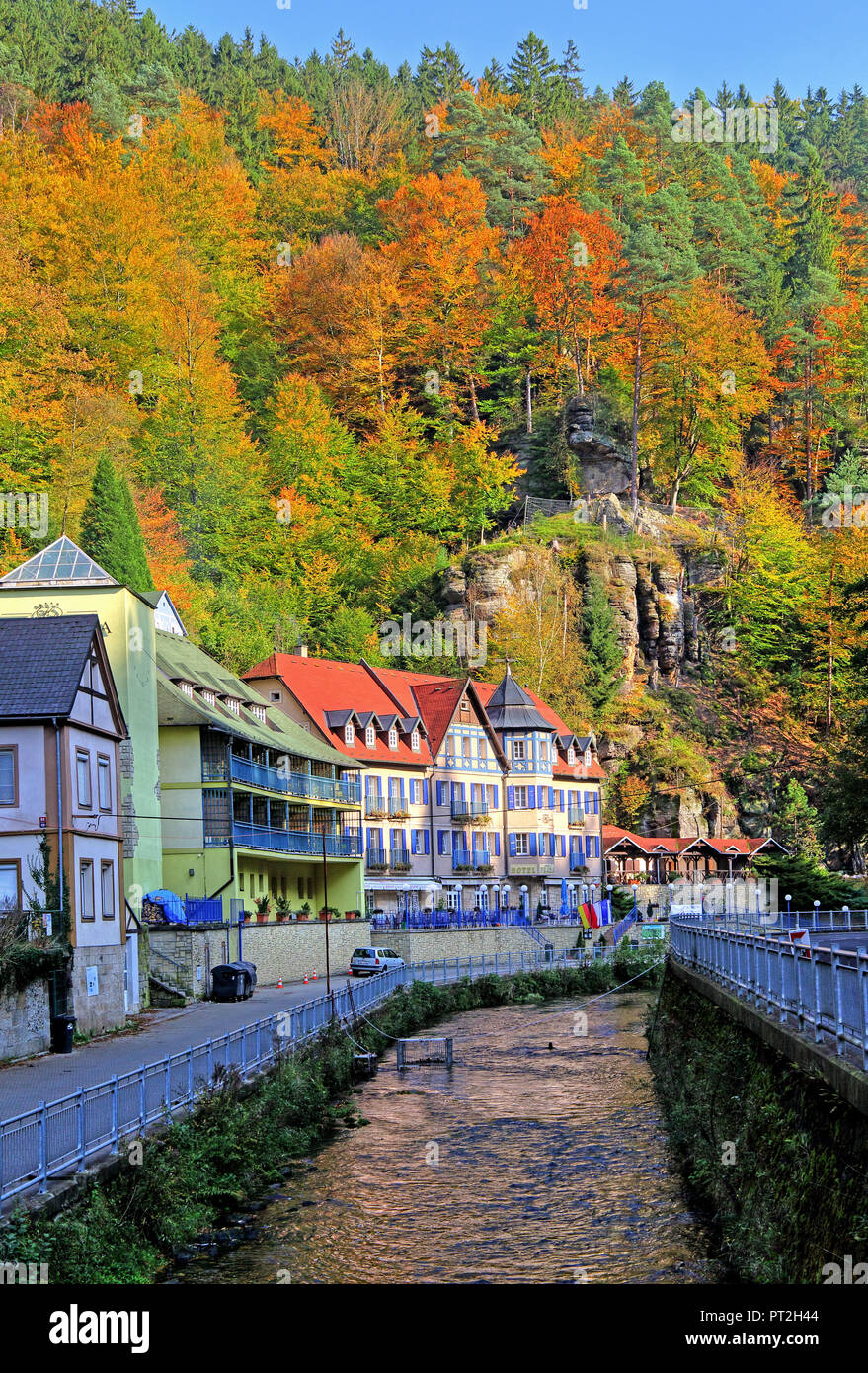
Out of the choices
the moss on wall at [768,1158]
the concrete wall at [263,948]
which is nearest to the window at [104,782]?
the concrete wall at [263,948]

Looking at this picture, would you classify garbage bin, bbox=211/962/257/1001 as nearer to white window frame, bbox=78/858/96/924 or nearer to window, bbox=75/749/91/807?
white window frame, bbox=78/858/96/924

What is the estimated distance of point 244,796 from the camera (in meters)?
46.8

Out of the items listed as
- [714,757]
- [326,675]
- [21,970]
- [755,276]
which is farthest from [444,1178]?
[755,276]

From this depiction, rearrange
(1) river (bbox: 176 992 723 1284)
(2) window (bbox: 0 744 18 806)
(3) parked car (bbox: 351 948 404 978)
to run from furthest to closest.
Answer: (3) parked car (bbox: 351 948 404 978)
(2) window (bbox: 0 744 18 806)
(1) river (bbox: 176 992 723 1284)

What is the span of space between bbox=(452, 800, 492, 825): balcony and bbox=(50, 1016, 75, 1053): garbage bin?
42.1 m

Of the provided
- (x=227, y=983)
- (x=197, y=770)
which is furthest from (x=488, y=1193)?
(x=197, y=770)

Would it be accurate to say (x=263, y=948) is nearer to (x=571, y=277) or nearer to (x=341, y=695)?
(x=341, y=695)

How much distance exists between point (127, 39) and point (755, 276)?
4655 centimetres

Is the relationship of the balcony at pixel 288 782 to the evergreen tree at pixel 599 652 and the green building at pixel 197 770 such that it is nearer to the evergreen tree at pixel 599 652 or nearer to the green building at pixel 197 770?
the green building at pixel 197 770

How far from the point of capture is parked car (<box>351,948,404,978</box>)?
47.4 metres

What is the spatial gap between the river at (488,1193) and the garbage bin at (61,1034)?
4967 mm

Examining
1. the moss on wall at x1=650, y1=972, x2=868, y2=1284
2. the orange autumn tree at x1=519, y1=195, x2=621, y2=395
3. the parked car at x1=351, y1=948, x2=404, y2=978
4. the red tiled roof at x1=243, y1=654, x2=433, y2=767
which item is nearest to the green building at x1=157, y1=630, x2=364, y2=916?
the parked car at x1=351, y1=948, x2=404, y2=978

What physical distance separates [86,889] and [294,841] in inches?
772
